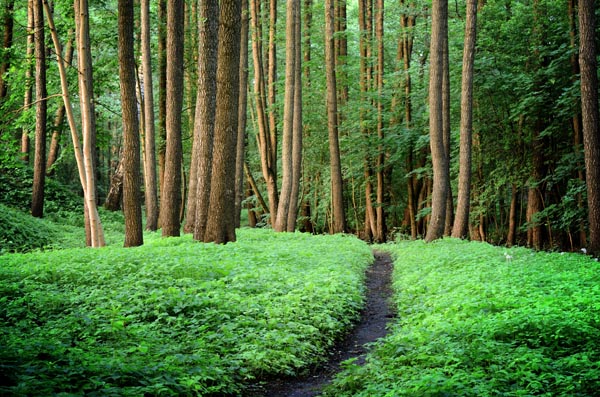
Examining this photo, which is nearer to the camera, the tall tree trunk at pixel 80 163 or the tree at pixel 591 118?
the tree at pixel 591 118

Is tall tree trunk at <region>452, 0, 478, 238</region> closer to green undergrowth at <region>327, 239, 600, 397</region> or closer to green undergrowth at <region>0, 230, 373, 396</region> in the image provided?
green undergrowth at <region>0, 230, 373, 396</region>

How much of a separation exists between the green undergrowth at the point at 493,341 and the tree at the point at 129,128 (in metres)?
7.95

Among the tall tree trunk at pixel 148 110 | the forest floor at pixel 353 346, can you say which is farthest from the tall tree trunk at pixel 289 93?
the forest floor at pixel 353 346

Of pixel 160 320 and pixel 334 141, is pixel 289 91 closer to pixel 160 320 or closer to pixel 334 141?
pixel 334 141

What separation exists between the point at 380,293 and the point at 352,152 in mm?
19724

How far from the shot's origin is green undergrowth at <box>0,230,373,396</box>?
4.89 meters

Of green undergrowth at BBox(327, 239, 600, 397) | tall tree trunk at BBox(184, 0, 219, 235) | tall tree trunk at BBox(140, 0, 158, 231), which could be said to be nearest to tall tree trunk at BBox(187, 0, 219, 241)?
tall tree trunk at BBox(184, 0, 219, 235)

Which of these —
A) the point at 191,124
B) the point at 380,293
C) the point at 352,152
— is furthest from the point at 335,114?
the point at 380,293

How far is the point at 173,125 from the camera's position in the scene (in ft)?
55.1

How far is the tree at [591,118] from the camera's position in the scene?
44.4 feet

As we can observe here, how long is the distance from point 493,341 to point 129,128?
11.6 metres

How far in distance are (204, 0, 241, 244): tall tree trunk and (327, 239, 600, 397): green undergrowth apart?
19.5ft

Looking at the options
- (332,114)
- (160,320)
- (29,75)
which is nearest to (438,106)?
(332,114)

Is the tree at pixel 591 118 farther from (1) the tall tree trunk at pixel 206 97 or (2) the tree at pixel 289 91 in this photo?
(2) the tree at pixel 289 91
